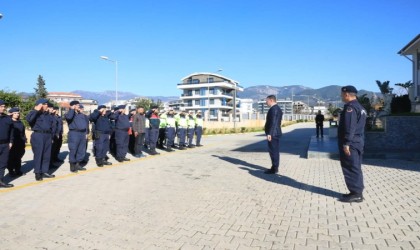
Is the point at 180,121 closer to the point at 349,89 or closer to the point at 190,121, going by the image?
the point at 190,121

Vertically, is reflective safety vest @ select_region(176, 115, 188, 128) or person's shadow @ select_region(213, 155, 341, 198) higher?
reflective safety vest @ select_region(176, 115, 188, 128)

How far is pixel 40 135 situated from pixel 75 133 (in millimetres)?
1327

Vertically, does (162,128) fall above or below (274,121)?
below

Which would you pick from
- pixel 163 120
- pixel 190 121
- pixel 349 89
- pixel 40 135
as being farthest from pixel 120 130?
pixel 349 89

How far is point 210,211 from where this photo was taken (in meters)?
5.38

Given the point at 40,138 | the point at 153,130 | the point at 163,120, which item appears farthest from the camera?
the point at 163,120

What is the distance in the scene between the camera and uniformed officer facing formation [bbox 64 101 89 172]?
29.6 feet

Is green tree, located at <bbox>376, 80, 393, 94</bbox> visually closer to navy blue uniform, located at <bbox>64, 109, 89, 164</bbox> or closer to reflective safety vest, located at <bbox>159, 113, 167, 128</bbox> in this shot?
reflective safety vest, located at <bbox>159, 113, 167, 128</bbox>

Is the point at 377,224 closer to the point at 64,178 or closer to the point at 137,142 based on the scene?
the point at 64,178

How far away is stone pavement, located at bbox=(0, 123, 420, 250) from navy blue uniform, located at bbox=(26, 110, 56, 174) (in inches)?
18.8

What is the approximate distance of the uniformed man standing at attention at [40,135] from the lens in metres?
7.62

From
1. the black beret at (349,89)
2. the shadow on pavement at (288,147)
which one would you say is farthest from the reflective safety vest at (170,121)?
the black beret at (349,89)

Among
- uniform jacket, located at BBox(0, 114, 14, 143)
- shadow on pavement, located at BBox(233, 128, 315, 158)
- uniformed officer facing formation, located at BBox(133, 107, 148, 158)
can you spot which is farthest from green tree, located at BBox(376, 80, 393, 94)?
uniform jacket, located at BBox(0, 114, 14, 143)

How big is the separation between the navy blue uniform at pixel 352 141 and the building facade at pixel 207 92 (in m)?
83.5
